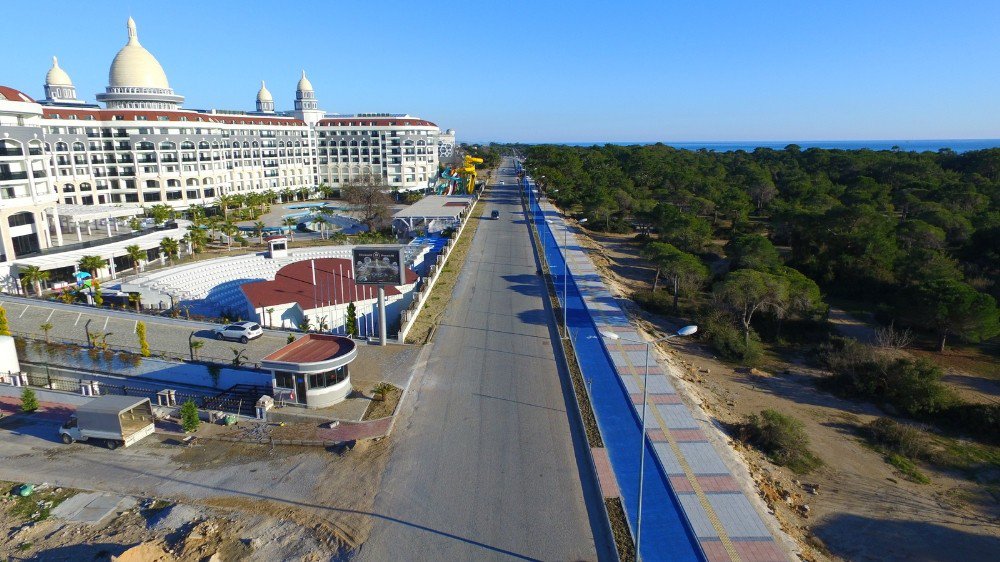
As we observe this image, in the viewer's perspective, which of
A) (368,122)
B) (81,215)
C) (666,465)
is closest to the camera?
(666,465)

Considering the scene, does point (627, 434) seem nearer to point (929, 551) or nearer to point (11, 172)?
point (929, 551)

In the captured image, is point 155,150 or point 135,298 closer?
point 135,298

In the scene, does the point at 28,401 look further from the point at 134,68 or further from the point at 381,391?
the point at 134,68

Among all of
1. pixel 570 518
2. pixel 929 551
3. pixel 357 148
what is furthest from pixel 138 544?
pixel 357 148

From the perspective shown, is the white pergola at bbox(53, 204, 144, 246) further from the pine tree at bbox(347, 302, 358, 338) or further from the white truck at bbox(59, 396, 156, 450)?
the white truck at bbox(59, 396, 156, 450)

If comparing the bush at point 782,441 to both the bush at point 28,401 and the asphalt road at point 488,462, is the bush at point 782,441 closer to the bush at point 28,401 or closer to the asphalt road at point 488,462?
the asphalt road at point 488,462

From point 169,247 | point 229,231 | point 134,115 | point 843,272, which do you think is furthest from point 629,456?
point 134,115

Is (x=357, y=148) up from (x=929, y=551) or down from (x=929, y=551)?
up
